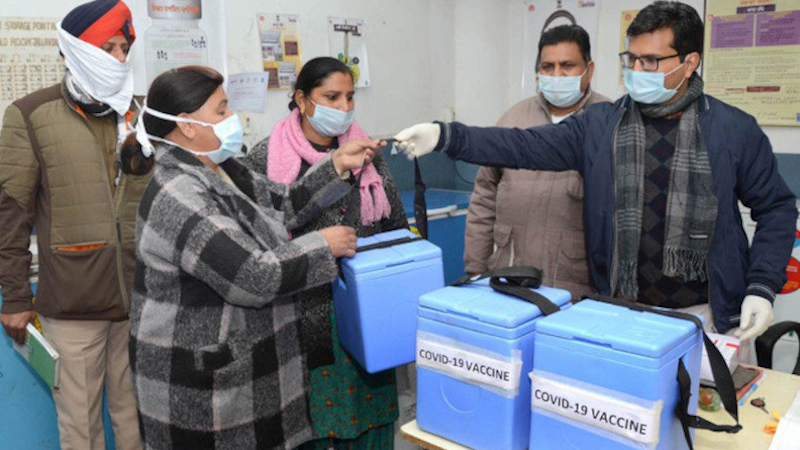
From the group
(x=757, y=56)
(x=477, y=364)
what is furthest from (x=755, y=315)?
(x=757, y=56)

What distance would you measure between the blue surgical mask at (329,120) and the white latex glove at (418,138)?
1.13ft

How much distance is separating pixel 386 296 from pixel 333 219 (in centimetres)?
45

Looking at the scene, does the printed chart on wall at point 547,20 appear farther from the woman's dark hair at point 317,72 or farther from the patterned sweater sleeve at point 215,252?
the patterned sweater sleeve at point 215,252

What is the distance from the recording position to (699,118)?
173 cm

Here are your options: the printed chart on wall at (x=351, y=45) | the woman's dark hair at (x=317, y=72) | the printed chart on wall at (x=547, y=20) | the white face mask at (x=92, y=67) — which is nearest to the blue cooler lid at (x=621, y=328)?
the woman's dark hair at (x=317, y=72)

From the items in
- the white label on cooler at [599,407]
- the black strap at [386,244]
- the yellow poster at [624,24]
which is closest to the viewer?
the white label on cooler at [599,407]

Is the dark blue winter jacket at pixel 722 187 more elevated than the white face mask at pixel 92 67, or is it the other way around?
the white face mask at pixel 92 67

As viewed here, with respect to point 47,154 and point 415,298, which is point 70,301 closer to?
point 47,154

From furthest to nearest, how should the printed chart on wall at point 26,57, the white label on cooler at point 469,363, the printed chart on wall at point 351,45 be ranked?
the printed chart on wall at point 351,45, the printed chart on wall at point 26,57, the white label on cooler at point 469,363

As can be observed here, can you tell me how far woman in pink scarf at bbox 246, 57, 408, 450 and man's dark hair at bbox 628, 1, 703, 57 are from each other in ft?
2.77

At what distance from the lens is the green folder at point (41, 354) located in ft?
6.28

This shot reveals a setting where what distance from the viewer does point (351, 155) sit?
5.98 feet

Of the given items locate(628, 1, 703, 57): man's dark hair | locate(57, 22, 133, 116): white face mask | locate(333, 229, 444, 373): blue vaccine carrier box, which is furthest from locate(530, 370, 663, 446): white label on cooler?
locate(57, 22, 133, 116): white face mask

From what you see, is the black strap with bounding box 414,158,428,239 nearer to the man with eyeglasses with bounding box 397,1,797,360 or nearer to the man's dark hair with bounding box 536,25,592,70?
the man with eyeglasses with bounding box 397,1,797,360
